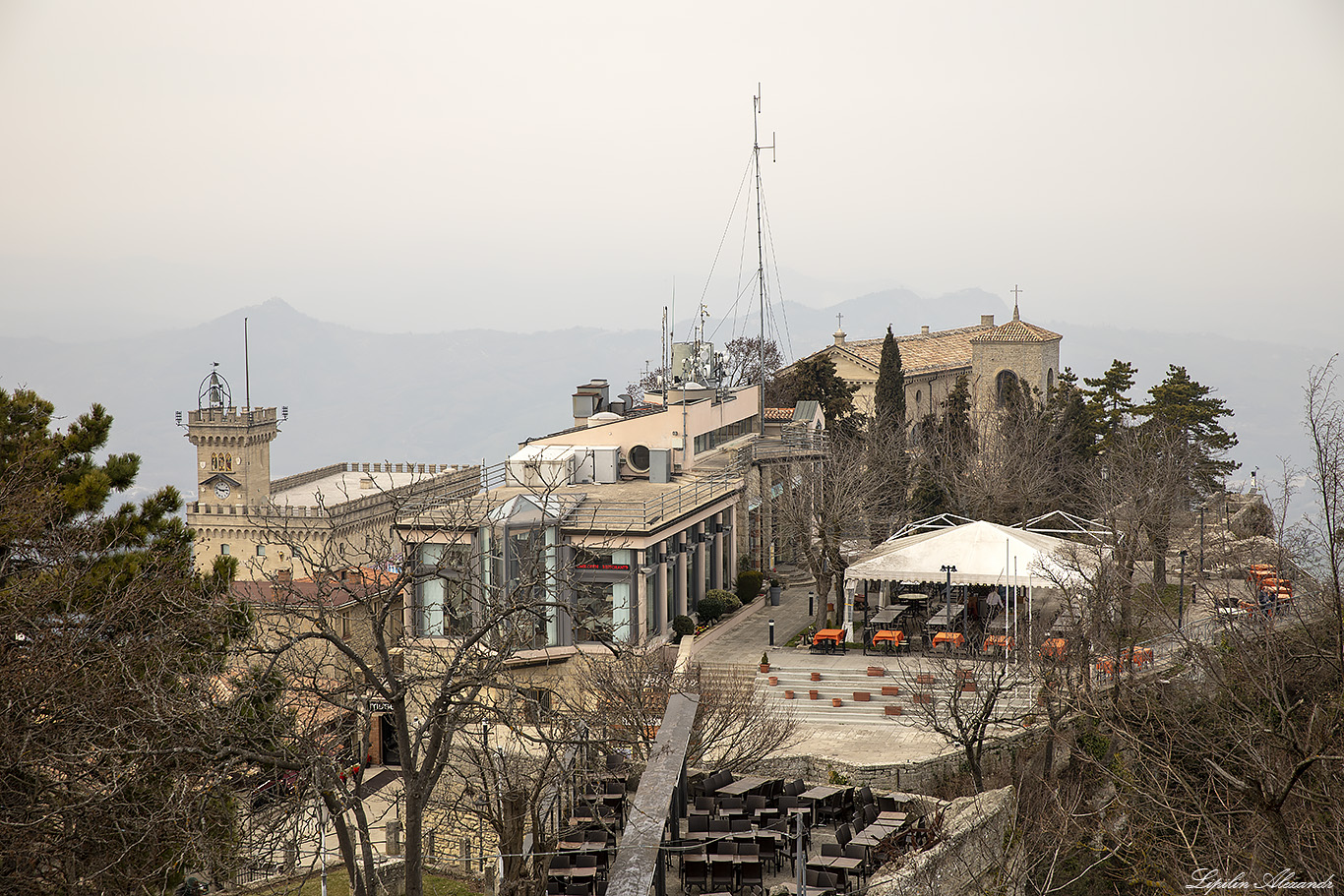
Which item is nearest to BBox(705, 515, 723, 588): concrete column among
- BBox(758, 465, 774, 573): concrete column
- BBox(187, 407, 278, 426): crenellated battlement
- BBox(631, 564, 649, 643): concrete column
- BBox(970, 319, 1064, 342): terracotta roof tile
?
BBox(758, 465, 774, 573): concrete column

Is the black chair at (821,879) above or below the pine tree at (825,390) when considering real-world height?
below

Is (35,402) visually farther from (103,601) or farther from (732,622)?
(732,622)

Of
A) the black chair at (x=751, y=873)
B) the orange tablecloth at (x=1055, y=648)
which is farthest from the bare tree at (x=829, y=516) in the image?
the black chair at (x=751, y=873)

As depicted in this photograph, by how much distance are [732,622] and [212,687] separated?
2338 centimetres

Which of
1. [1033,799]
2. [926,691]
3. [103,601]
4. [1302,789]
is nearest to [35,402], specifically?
[103,601]

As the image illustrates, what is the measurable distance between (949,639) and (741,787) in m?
10.3

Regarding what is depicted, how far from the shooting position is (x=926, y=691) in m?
28.9

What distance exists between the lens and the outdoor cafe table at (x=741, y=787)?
74.5ft

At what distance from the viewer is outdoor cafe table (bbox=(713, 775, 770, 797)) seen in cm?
2272

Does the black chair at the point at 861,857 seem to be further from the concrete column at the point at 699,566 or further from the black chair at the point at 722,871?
the concrete column at the point at 699,566

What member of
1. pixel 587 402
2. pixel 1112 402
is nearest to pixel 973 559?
pixel 587 402

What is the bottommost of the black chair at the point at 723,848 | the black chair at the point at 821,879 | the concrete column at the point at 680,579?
the black chair at the point at 821,879

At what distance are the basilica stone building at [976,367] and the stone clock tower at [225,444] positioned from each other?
117ft

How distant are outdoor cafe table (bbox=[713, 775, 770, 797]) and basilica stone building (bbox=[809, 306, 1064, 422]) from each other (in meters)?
46.4
